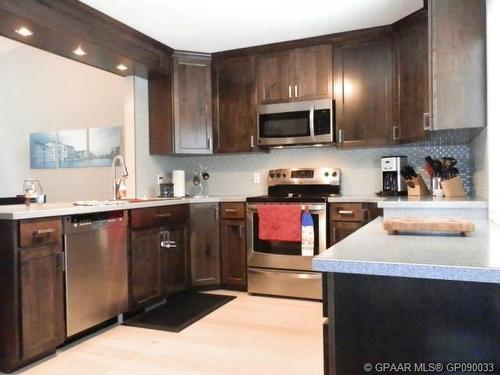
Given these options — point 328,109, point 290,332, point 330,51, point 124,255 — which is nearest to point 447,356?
point 290,332

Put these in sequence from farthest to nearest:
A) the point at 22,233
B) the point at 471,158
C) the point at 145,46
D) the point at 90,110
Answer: the point at 90,110 < the point at 145,46 < the point at 471,158 < the point at 22,233

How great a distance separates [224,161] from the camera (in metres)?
4.38

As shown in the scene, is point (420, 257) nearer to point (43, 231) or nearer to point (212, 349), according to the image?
point (212, 349)

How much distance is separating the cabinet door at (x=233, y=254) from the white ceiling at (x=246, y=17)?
1.72 m

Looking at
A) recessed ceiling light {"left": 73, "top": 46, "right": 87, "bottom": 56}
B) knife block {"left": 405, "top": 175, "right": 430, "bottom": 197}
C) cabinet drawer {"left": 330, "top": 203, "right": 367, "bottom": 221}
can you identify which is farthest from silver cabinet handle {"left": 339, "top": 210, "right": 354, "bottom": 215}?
recessed ceiling light {"left": 73, "top": 46, "right": 87, "bottom": 56}

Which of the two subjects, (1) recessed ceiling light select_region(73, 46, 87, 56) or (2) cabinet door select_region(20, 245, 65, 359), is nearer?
(2) cabinet door select_region(20, 245, 65, 359)

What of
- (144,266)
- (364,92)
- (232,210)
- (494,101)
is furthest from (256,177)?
(494,101)

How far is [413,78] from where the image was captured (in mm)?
3186

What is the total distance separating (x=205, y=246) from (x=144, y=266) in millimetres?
770

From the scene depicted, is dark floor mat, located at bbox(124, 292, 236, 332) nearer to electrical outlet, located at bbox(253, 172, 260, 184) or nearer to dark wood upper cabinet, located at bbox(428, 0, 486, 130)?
electrical outlet, located at bbox(253, 172, 260, 184)

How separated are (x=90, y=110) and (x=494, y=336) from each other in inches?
185

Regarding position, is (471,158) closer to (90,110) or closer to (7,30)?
(7,30)

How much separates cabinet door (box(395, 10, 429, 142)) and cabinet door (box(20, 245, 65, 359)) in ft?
9.06

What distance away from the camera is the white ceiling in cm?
288
